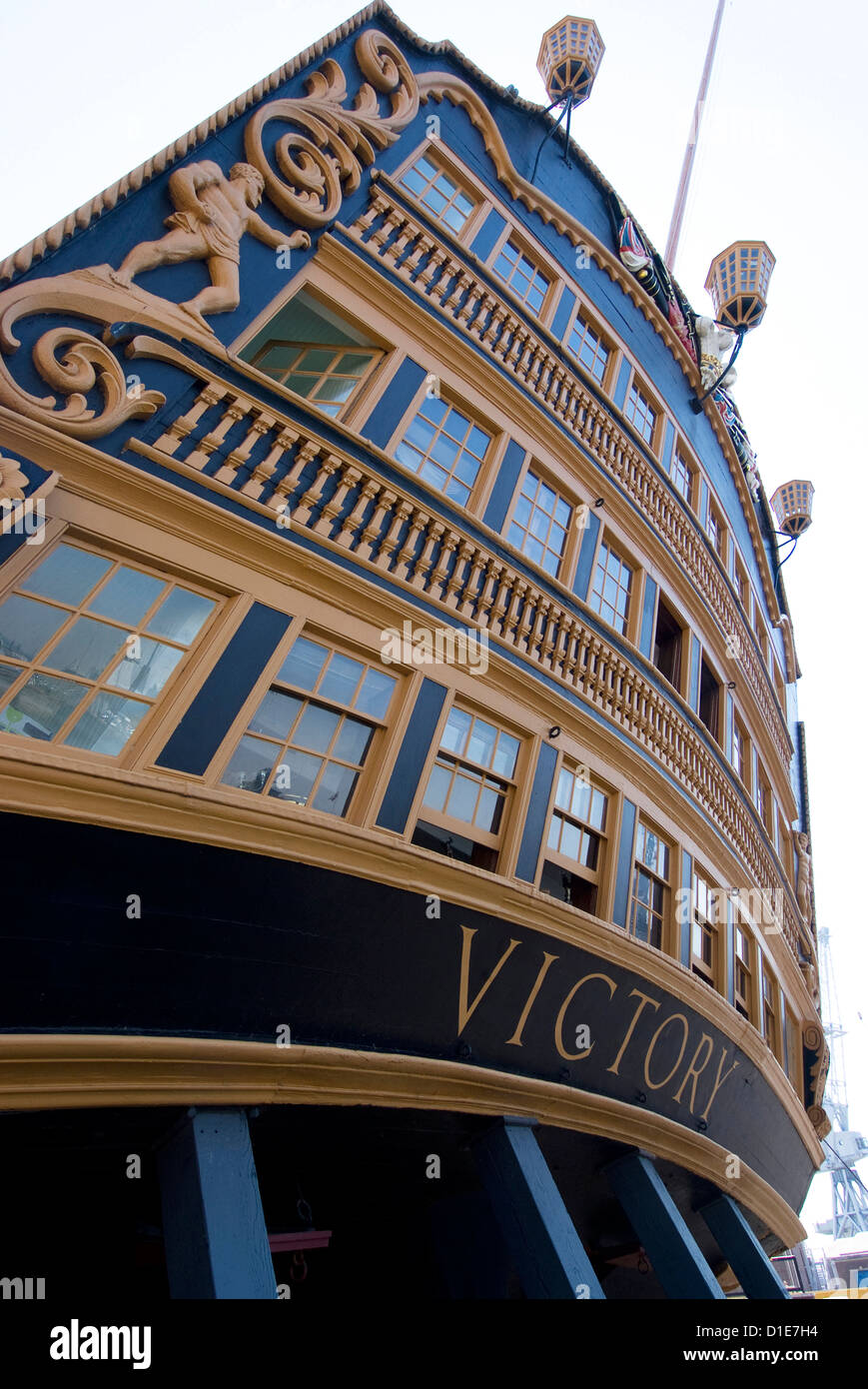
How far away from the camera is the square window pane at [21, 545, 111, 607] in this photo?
471 centimetres

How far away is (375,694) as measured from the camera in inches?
242

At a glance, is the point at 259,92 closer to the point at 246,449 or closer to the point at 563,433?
the point at 246,449

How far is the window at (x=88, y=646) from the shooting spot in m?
4.48

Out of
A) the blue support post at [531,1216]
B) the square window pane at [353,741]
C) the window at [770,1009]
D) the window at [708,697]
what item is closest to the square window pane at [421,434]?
the square window pane at [353,741]

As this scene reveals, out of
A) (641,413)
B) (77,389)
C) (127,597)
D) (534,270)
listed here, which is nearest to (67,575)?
(127,597)

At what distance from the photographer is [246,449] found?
18.9 feet

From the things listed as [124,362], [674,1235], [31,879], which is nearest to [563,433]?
[124,362]

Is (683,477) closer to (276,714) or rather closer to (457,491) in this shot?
(457,491)

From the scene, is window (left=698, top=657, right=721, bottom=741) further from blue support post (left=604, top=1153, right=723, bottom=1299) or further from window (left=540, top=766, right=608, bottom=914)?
blue support post (left=604, top=1153, right=723, bottom=1299)

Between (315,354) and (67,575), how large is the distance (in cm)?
398

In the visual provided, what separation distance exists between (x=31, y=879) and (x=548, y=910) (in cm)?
395

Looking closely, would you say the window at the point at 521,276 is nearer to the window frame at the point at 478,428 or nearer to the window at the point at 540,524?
the window frame at the point at 478,428

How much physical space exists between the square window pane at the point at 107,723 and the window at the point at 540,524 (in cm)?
440

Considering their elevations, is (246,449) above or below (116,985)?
above
